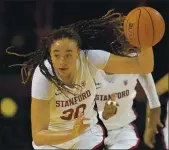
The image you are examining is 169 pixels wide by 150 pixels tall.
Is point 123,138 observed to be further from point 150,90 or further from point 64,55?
point 64,55

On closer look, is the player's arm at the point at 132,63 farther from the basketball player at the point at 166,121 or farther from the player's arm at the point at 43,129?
the player's arm at the point at 43,129

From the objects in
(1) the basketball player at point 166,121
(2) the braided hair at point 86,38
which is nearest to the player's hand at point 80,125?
(2) the braided hair at point 86,38

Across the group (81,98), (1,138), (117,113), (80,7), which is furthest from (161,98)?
(1,138)

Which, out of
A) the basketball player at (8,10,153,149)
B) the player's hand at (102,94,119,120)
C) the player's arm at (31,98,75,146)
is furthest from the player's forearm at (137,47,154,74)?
the player's arm at (31,98,75,146)

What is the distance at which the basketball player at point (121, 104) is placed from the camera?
2209 millimetres

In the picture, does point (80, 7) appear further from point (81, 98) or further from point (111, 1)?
Result: point (81, 98)

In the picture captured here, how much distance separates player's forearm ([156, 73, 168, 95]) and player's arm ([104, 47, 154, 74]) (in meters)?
0.08

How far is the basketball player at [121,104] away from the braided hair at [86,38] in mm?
126

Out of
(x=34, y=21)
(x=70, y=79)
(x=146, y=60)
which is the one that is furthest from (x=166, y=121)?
(x=34, y=21)

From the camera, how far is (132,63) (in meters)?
2.10

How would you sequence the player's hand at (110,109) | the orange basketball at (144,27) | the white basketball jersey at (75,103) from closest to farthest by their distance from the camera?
1. the orange basketball at (144,27)
2. the white basketball jersey at (75,103)
3. the player's hand at (110,109)

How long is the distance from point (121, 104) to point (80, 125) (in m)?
0.20

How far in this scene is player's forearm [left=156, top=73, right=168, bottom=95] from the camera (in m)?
2.19

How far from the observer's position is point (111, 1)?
215cm
